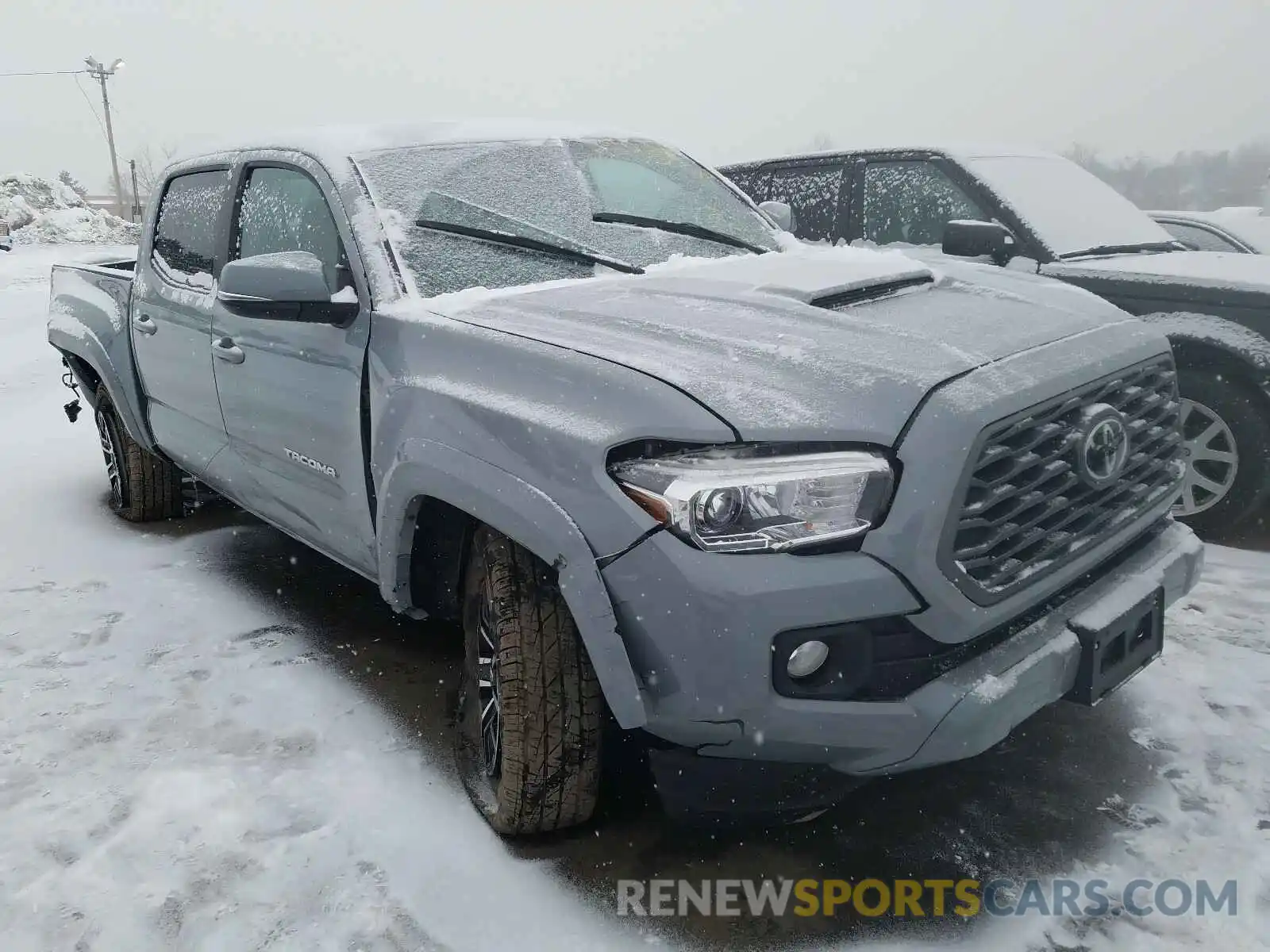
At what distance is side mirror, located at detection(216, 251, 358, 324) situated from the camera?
9.04 feet

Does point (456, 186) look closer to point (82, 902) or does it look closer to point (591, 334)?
point (591, 334)

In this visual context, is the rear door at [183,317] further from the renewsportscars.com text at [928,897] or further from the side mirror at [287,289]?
the renewsportscars.com text at [928,897]

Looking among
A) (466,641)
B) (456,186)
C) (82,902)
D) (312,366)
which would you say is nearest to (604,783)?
(466,641)

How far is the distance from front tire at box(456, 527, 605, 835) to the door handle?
4.71 ft

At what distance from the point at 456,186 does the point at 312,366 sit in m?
0.69

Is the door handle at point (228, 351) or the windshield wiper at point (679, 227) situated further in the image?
the door handle at point (228, 351)

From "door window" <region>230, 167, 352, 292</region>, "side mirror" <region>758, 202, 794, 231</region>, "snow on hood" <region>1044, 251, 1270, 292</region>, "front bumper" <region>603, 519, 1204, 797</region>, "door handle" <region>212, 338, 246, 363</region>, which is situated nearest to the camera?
"front bumper" <region>603, 519, 1204, 797</region>

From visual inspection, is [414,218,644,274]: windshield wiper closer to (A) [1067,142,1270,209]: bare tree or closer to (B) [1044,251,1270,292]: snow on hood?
(B) [1044,251,1270,292]: snow on hood

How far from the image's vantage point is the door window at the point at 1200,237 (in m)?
6.41

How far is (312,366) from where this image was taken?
303cm

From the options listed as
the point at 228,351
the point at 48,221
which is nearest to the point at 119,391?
the point at 228,351

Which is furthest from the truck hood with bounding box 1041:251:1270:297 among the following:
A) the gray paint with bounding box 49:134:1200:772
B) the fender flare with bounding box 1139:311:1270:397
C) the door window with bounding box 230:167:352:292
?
the door window with bounding box 230:167:352:292

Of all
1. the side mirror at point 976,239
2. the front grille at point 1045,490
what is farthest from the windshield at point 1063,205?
the front grille at point 1045,490

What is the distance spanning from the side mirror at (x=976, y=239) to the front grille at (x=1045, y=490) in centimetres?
191
